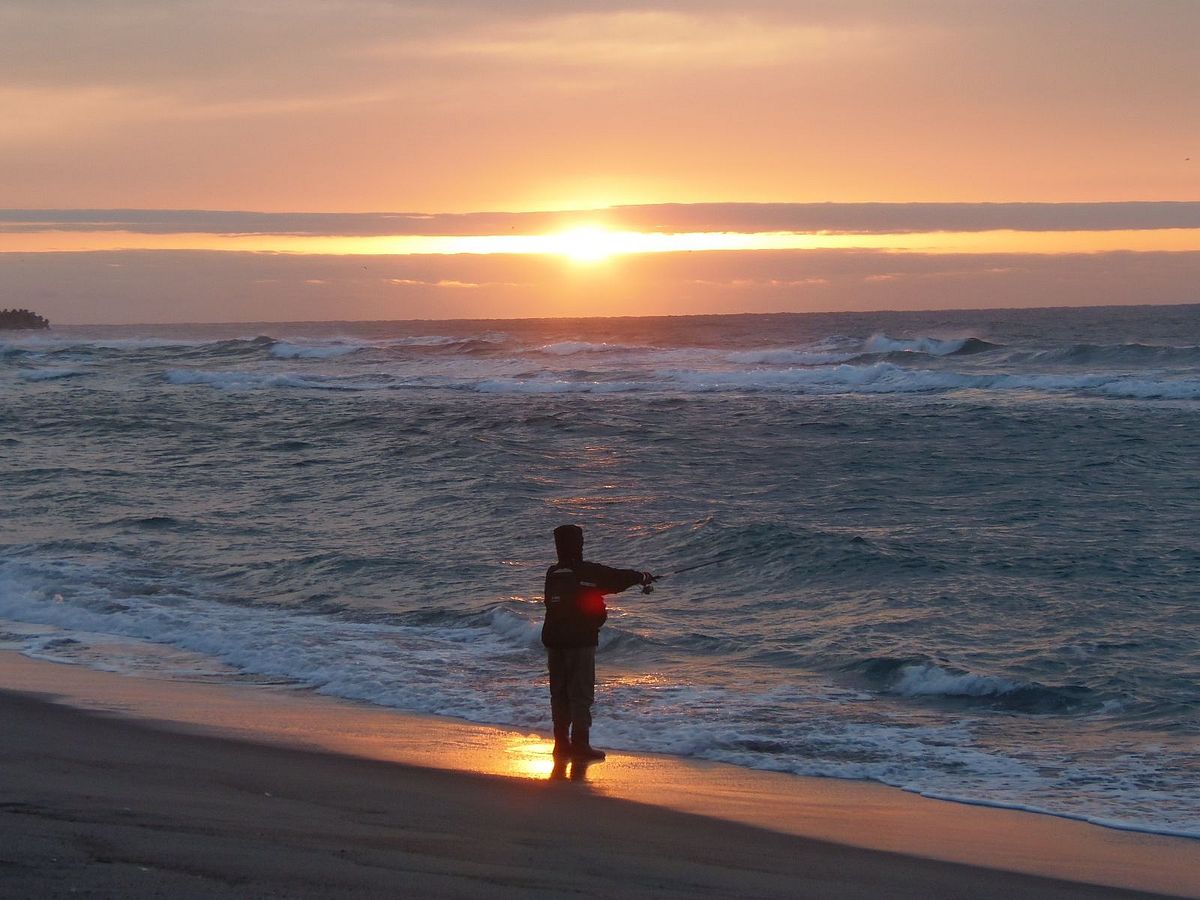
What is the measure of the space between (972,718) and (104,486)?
46.9 ft

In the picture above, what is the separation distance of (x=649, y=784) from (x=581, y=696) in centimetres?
58

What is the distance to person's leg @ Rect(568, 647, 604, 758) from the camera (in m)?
6.30

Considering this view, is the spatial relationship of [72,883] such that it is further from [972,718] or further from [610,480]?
[610,480]

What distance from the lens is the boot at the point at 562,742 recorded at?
6.36 metres

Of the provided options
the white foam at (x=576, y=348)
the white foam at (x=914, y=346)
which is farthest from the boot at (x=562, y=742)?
the white foam at (x=576, y=348)

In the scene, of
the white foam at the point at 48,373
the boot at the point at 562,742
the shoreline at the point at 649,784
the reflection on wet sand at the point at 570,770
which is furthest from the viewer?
the white foam at the point at 48,373

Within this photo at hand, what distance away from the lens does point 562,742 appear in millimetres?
6391

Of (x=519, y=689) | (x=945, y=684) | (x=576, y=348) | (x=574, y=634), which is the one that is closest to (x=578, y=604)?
(x=574, y=634)

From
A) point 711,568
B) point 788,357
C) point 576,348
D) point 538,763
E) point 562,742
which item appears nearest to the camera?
point 538,763

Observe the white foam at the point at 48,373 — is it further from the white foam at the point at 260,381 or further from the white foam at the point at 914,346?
the white foam at the point at 914,346

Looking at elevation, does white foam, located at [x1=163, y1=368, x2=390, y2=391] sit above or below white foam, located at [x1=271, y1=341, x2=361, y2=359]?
below

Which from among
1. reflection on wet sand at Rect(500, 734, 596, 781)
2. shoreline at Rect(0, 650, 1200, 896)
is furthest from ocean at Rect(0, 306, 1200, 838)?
reflection on wet sand at Rect(500, 734, 596, 781)

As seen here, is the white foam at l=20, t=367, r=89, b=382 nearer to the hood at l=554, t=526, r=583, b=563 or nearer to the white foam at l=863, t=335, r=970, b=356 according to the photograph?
the white foam at l=863, t=335, r=970, b=356

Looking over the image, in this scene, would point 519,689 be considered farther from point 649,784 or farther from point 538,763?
point 649,784
